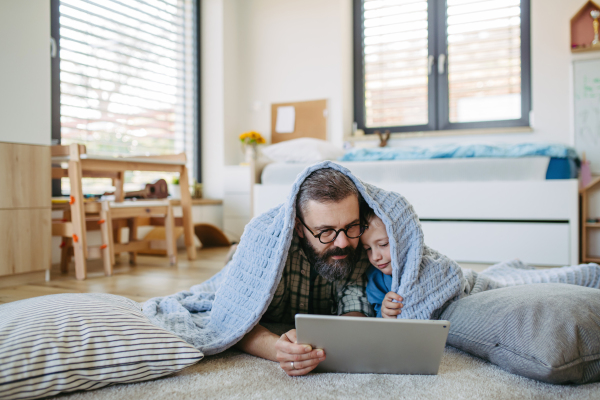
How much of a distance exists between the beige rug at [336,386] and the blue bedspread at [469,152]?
75.9 inches

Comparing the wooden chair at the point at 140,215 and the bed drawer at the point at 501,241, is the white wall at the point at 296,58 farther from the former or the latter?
the wooden chair at the point at 140,215

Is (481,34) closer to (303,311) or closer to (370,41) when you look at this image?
(370,41)

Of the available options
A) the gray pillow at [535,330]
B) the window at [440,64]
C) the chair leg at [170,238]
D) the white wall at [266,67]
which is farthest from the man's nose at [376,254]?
Answer: the window at [440,64]

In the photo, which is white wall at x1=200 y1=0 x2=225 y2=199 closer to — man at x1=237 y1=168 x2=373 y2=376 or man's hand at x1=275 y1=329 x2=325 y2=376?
man at x1=237 y1=168 x2=373 y2=376

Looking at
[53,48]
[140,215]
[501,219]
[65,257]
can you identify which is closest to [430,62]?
[501,219]

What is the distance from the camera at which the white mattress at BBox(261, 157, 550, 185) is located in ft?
8.66

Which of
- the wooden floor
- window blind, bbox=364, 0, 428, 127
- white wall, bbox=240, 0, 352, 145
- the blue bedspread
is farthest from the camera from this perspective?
white wall, bbox=240, 0, 352, 145

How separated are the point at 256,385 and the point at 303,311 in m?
0.35

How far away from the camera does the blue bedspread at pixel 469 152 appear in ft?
8.54

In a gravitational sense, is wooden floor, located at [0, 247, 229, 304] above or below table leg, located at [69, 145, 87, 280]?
below

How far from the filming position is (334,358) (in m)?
0.99

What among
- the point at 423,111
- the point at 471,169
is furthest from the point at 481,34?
the point at 471,169

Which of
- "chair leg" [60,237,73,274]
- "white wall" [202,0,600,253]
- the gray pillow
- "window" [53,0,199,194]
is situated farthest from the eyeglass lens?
"white wall" [202,0,600,253]

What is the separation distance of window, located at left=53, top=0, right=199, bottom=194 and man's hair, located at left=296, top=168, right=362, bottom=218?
270 centimetres
